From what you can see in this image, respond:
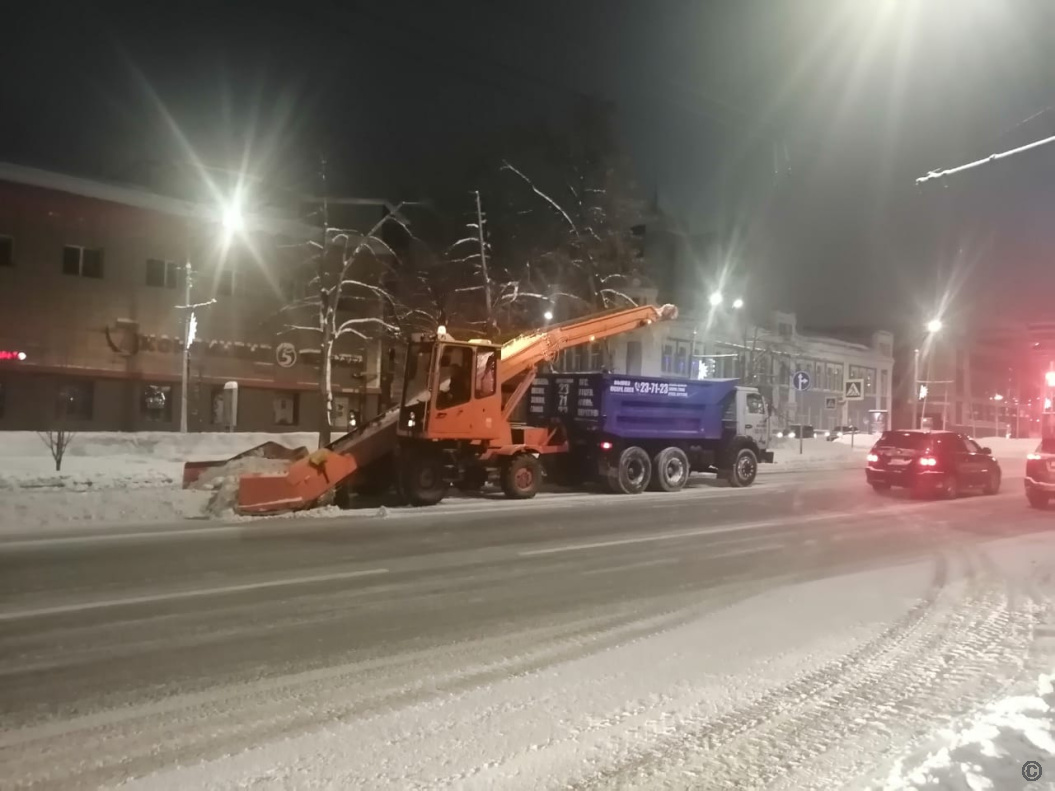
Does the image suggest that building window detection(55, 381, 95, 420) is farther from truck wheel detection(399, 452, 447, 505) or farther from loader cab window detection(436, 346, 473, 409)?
loader cab window detection(436, 346, 473, 409)

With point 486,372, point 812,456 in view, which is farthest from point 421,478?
point 812,456

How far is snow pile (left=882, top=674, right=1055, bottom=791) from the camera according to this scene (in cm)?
475

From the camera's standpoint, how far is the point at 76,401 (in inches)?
1314

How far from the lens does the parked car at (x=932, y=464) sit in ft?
74.5

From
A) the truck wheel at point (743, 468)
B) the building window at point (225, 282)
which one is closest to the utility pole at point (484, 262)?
the truck wheel at point (743, 468)

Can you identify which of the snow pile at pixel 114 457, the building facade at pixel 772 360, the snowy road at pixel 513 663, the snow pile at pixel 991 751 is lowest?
the snowy road at pixel 513 663

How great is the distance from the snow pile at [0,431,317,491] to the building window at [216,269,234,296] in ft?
25.5

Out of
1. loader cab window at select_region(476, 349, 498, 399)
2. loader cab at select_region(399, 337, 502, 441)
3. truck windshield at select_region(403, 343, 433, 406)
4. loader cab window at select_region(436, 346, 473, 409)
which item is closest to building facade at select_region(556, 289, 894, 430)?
loader cab window at select_region(476, 349, 498, 399)

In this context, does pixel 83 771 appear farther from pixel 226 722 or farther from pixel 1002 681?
pixel 1002 681

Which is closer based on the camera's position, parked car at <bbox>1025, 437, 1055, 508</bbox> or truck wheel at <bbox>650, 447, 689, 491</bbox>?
parked car at <bbox>1025, 437, 1055, 508</bbox>

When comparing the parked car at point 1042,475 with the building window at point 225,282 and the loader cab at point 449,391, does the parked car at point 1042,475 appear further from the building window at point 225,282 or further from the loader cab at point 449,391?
the building window at point 225,282

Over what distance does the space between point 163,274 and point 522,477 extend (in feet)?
70.5

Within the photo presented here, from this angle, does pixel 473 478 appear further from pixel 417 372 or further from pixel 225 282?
pixel 225 282

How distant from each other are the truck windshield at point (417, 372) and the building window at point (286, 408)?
22074mm
